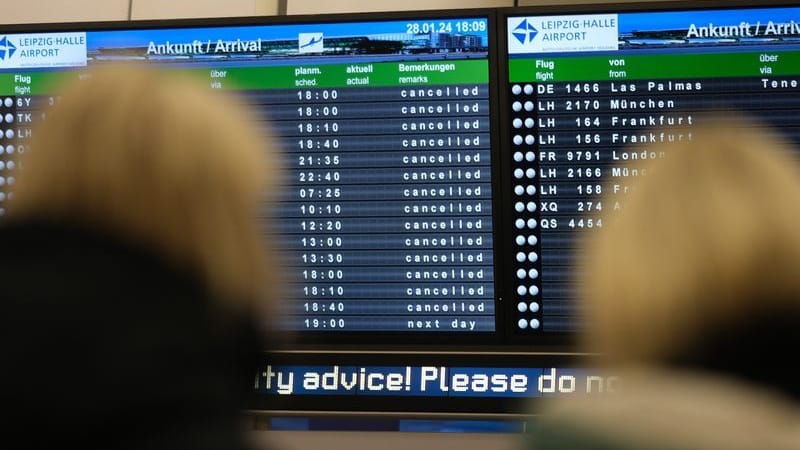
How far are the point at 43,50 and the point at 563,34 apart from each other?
1.11 meters

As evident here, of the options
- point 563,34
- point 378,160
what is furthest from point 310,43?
point 563,34

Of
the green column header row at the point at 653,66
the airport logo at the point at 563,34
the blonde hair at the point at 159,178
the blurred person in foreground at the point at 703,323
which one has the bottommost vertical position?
the blurred person in foreground at the point at 703,323

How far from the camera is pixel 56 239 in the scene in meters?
1.08

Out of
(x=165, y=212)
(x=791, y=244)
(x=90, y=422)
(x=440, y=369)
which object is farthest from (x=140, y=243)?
(x=440, y=369)

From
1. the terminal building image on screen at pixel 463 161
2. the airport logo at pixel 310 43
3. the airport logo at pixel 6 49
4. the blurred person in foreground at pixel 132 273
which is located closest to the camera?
the blurred person in foreground at pixel 132 273

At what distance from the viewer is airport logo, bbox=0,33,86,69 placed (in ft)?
8.36

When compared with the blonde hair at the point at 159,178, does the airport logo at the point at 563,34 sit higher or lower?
higher

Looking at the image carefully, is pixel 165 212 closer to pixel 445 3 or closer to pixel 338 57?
pixel 338 57

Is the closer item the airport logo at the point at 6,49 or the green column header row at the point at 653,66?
the green column header row at the point at 653,66

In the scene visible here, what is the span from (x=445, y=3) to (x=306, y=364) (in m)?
1.01

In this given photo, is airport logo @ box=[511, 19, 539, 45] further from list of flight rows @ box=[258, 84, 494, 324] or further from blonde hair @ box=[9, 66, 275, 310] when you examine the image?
blonde hair @ box=[9, 66, 275, 310]

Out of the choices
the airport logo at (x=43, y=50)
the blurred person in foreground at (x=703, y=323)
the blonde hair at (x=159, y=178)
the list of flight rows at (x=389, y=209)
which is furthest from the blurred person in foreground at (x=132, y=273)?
the airport logo at (x=43, y=50)

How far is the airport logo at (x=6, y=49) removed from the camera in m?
2.57

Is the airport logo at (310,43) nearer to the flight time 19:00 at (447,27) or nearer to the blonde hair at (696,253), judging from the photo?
the flight time 19:00 at (447,27)
